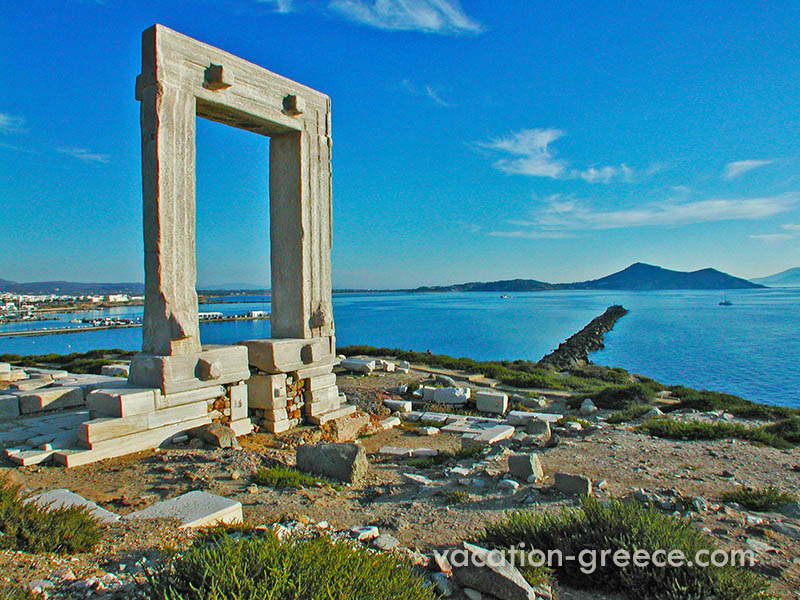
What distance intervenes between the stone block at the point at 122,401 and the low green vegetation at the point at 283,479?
192 centimetres

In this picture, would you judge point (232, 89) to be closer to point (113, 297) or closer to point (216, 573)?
point (216, 573)

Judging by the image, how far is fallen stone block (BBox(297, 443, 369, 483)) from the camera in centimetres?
638

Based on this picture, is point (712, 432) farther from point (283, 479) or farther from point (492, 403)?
point (283, 479)

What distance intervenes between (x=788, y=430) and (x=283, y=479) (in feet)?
30.7

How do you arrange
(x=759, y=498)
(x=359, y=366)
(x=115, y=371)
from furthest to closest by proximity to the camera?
(x=359, y=366) < (x=115, y=371) < (x=759, y=498)

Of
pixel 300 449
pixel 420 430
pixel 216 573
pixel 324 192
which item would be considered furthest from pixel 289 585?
pixel 324 192

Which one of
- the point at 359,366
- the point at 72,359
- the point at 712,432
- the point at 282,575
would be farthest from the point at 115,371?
the point at 712,432

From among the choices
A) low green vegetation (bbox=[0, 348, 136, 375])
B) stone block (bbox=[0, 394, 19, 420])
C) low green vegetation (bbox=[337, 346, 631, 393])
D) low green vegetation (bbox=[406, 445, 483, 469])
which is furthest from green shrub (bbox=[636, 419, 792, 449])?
low green vegetation (bbox=[0, 348, 136, 375])

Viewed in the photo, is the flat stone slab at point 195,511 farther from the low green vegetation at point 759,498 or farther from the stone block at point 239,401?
the low green vegetation at point 759,498

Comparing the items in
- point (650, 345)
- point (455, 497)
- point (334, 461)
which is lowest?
Result: point (650, 345)

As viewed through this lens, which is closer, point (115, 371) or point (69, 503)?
point (69, 503)

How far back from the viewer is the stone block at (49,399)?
9008 millimetres

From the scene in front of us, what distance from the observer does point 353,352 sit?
2242cm

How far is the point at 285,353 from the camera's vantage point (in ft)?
29.1
